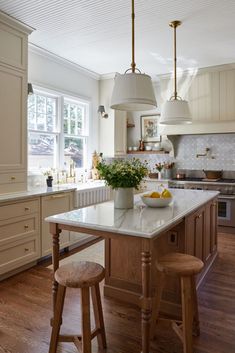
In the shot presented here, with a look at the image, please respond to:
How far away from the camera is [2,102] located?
129 inches

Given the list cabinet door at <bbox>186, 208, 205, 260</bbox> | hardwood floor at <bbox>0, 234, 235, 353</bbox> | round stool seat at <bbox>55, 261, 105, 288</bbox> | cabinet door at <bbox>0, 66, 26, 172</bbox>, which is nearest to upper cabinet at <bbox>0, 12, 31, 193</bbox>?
cabinet door at <bbox>0, 66, 26, 172</bbox>

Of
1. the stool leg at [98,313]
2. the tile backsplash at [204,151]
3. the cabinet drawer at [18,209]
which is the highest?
the tile backsplash at [204,151]

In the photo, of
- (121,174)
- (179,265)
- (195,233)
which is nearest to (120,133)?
(195,233)

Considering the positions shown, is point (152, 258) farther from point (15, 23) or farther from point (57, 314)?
point (15, 23)

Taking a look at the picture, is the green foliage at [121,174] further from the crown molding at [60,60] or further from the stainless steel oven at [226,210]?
the stainless steel oven at [226,210]

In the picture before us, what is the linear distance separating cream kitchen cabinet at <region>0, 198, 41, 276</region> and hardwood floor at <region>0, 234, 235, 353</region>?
0.20m

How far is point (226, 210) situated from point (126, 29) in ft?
10.7

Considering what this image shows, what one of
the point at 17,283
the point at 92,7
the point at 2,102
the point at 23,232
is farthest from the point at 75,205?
the point at 92,7

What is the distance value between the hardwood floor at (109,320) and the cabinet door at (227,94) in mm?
2858

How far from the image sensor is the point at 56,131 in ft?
15.6

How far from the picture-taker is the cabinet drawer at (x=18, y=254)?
309cm

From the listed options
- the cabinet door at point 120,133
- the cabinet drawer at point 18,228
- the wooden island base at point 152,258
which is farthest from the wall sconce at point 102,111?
the wooden island base at point 152,258

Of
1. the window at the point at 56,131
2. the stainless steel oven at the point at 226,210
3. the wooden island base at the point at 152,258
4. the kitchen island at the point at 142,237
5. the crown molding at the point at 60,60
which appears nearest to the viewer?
the kitchen island at the point at 142,237

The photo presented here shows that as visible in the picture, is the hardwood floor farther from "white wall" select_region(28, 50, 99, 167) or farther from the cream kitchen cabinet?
"white wall" select_region(28, 50, 99, 167)
